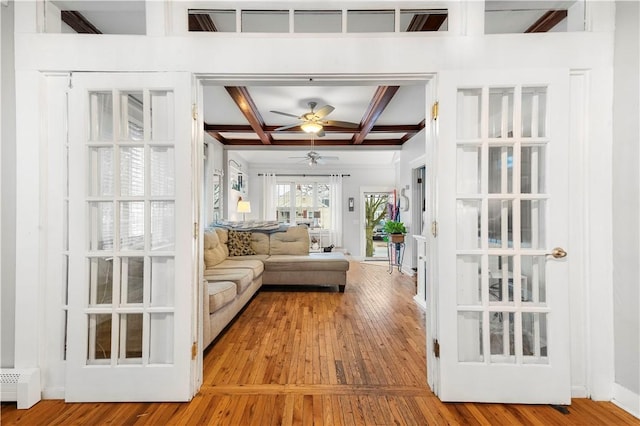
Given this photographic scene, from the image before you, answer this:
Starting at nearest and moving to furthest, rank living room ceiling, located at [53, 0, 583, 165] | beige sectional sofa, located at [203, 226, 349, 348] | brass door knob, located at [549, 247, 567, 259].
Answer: brass door knob, located at [549, 247, 567, 259]
living room ceiling, located at [53, 0, 583, 165]
beige sectional sofa, located at [203, 226, 349, 348]

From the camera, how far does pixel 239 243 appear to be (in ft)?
15.9

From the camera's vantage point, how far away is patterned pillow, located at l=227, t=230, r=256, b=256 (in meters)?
4.78

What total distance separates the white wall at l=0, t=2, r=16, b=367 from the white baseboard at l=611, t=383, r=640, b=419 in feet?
12.2

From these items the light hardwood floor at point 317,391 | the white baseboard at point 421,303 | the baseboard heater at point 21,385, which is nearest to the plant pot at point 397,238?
the white baseboard at point 421,303

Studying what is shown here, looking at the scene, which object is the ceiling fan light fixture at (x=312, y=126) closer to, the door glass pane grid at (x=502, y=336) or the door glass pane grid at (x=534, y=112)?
the door glass pane grid at (x=534, y=112)

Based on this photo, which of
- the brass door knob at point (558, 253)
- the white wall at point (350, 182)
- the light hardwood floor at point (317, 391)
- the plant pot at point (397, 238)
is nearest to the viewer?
the light hardwood floor at point (317, 391)

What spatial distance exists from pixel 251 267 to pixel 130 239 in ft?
6.99

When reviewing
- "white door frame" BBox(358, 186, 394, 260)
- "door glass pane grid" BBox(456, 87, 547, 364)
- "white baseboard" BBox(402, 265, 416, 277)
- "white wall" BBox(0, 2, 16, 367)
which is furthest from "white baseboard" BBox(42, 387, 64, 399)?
"white door frame" BBox(358, 186, 394, 260)

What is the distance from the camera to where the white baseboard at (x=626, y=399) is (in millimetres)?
1616

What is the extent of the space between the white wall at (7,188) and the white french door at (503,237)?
2.67 meters

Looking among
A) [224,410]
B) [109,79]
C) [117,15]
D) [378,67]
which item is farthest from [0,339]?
[378,67]

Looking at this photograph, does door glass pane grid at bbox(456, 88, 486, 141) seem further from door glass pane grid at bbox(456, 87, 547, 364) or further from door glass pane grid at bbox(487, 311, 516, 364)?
door glass pane grid at bbox(487, 311, 516, 364)

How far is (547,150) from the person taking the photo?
5.69 feet

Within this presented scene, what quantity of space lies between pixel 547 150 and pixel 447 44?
2.95ft
